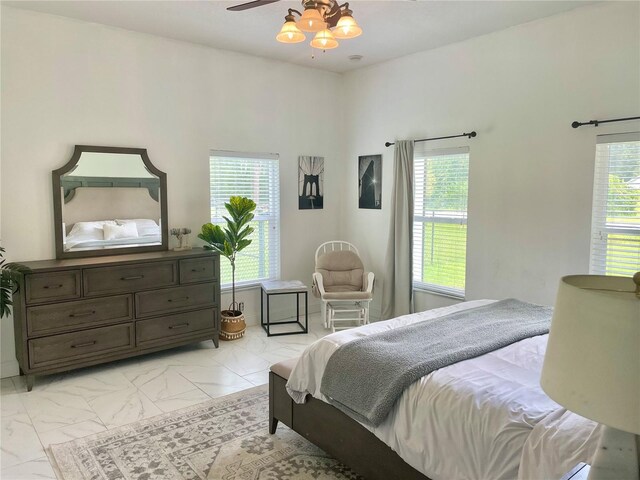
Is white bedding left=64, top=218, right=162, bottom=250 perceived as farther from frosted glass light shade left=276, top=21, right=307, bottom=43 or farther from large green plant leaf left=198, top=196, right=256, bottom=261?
frosted glass light shade left=276, top=21, right=307, bottom=43

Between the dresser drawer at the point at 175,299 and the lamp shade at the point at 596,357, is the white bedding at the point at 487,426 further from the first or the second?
the dresser drawer at the point at 175,299

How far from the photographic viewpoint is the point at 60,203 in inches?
155

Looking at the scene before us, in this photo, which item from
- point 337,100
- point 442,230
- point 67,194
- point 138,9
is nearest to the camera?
point 138,9

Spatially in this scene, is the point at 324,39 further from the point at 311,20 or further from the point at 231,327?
the point at 231,327

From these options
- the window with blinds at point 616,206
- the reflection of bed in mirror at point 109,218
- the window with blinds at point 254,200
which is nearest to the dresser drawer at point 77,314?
the reflection of bed in mirror at point 109,218

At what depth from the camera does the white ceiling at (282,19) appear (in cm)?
362

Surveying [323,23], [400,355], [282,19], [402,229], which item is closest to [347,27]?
[323,23]

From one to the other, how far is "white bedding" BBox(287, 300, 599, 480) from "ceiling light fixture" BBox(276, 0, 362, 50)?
192 cm

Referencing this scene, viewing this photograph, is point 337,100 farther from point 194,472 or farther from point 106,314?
point 194,472

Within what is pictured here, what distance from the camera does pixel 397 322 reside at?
9.55 ft

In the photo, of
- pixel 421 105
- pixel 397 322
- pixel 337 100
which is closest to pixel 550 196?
pixel 421 105

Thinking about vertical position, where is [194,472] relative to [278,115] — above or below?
below

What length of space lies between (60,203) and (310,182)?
2594 millimetres

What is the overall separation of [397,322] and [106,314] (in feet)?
7.58
